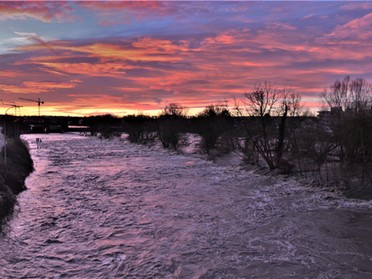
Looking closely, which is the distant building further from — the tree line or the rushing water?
the rushing water

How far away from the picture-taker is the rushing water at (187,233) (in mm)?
11773

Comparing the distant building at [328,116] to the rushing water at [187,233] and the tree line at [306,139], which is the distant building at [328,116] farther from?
the rushing water at [187,233]

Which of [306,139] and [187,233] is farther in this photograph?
[306,139]

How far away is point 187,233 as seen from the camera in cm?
1566

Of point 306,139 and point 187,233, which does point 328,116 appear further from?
point 187,233

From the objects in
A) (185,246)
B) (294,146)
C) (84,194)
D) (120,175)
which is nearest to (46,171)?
(120,175)

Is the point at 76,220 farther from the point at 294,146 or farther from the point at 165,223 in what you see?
the point at 294,146

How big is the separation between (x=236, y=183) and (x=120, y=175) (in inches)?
446

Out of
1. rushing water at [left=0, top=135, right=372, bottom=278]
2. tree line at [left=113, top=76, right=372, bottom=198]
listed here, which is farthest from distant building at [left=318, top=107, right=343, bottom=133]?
rushing water at [left=0, top=135, right=372, bottom=278]

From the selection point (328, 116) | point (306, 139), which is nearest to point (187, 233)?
point (306, 139)

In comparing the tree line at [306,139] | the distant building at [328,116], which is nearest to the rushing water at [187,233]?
the tree line at [306,139]

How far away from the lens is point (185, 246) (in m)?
14.0

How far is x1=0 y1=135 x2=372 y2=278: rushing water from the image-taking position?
11.8 metres

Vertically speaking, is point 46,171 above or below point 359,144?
below
